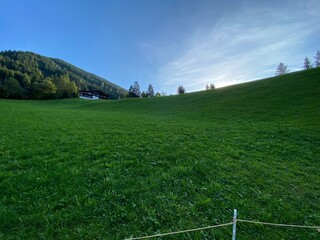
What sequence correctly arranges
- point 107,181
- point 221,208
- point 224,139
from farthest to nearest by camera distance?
point 224,139
point 107,181
point 221,208

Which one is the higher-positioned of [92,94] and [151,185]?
[92,94]

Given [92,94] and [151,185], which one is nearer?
[151,185]

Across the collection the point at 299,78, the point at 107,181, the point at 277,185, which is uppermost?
the point at 299,78

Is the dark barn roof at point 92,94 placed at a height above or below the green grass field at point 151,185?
above

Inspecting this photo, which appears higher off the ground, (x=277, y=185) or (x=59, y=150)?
(x=59, y=150)

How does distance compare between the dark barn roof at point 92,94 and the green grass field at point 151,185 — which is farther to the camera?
the dark barn roof at point 92,94

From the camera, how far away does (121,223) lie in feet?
17.1

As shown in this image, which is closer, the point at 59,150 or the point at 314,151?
the point at 59,150

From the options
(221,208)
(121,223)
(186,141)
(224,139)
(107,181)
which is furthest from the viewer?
(224,139)

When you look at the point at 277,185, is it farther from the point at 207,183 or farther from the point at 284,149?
the point at 284,149

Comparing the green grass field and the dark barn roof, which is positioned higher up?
the dark barn roof

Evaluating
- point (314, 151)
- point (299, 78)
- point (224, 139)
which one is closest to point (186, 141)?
point (224, 139)

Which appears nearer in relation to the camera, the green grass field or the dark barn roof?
the green grass field

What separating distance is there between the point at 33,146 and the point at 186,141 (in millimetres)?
9077
